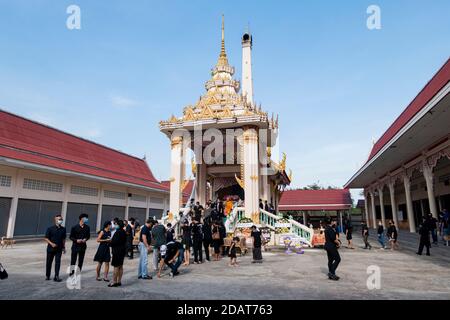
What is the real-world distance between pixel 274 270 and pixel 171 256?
3.03 meters

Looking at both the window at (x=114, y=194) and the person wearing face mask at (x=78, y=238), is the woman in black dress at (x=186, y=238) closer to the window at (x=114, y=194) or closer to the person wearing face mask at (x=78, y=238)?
the person wearing face mask at (x=78, y=238)

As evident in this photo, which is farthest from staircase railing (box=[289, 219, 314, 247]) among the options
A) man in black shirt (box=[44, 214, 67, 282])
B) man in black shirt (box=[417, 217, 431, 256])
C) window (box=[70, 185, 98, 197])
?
window (box=[70, 185, 98, 197])

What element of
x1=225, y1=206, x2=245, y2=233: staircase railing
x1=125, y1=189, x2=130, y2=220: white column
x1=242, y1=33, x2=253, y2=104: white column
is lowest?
x1=225, y1=206, x2=245, y2=233: staircase railing

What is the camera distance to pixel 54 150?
2109 centimetres

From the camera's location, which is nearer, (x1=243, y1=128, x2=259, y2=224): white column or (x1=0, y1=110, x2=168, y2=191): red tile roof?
(x1=243, y1=128, x2=259, y2=224): white column

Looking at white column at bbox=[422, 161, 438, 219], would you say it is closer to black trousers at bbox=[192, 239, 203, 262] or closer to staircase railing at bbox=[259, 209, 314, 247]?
staircase railing at bbox=[259, 209, 314, 247]

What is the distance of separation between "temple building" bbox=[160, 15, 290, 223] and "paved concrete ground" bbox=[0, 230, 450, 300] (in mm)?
6740

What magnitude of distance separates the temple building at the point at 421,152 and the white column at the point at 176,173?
1157 centimetres

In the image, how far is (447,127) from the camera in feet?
47.0

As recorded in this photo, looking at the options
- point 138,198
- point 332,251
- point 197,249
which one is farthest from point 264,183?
point 138,198

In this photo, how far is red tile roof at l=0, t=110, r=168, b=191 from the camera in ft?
57.2

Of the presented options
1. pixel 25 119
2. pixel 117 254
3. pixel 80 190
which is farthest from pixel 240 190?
pixel 117 254
